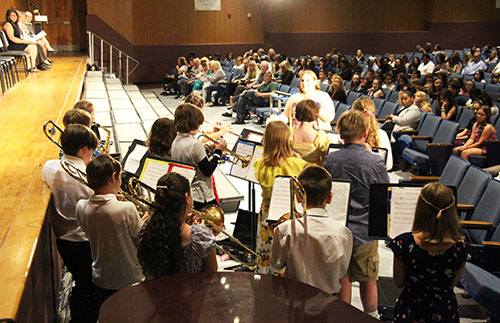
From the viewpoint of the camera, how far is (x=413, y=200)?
286 cm

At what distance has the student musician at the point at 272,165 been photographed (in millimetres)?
3389

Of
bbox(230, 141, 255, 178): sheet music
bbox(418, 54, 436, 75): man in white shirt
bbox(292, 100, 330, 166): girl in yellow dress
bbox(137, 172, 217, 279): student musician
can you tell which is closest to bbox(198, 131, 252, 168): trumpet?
bbox(230, 141, 255, 178): sheet music

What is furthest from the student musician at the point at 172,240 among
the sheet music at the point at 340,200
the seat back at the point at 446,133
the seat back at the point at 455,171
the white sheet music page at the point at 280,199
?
the seat back at the point at 446,133

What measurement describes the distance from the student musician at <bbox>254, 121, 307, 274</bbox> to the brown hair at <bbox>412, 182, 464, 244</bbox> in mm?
1133

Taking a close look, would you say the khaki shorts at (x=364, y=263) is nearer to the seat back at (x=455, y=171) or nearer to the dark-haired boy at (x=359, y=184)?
the dark-haired boy at (x=359, y=184)

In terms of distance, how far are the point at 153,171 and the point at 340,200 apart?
4.31 ft

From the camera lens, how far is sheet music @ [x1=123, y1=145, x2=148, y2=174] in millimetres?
3926

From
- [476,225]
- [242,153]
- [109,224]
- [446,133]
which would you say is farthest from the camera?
[446,133]

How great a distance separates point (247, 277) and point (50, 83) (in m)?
8.01

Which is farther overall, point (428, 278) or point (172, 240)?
point (428, 278)

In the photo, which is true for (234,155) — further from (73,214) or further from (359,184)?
(73,214)

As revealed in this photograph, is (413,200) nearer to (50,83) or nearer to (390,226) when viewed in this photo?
(390,226)

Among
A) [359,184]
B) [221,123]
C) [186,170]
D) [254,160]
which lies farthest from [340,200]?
[221,123]

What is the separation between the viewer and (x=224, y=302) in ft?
6.43
